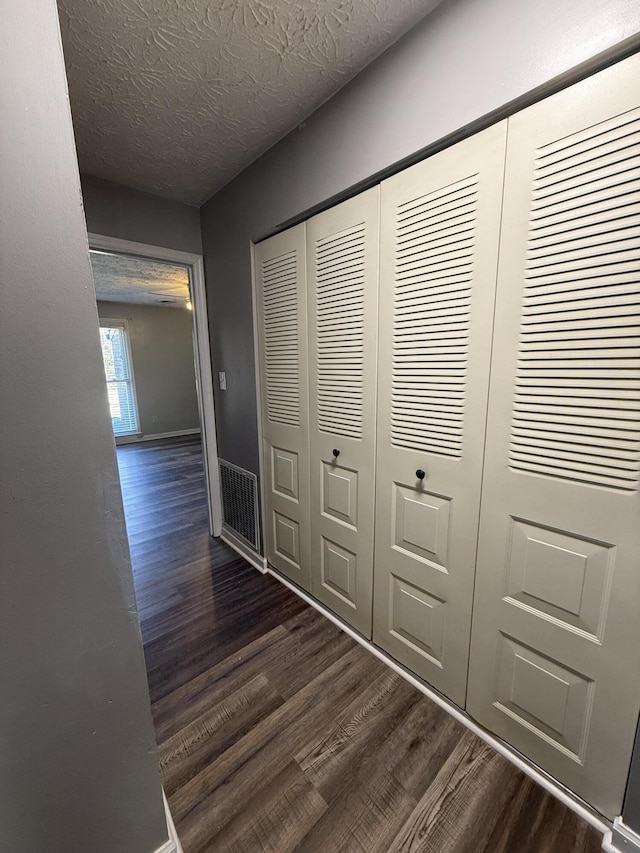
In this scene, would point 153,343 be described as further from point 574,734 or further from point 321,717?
point 574,734

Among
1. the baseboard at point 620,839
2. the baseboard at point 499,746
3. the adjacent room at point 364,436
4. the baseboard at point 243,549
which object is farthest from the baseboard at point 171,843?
the baseboard at point 243,549

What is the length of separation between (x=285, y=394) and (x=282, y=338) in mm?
309

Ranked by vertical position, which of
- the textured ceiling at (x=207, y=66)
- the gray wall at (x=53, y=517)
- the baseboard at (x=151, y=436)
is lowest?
the baseboard at (x=151, y=436)

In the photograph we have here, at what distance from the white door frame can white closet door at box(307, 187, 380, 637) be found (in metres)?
1.12

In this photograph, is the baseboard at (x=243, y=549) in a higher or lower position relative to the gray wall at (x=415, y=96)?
lower

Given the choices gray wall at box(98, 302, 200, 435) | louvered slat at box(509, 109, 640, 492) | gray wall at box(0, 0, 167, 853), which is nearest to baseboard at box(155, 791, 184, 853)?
gray wall at box(0, 0, 167, 853)

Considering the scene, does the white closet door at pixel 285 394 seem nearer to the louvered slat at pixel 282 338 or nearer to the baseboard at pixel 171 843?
the louvered slat at pixel 282 338

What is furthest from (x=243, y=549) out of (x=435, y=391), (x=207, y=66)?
(x=207, y=66)

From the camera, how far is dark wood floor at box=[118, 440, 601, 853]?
103 cm

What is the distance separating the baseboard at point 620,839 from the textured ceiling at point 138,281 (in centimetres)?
375

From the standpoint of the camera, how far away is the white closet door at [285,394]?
5.85 ft

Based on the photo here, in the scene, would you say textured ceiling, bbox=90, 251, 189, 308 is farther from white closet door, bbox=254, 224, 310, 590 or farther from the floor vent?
the floor vent

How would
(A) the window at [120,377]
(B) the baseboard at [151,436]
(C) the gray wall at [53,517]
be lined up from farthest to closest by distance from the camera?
1. (B) the baseboard at [151,436]
2. (A) the window at [120,377]
3. (C) the gray wall at [53,517]

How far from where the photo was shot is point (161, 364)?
6.46m
